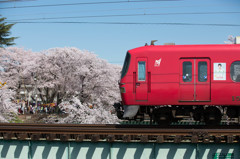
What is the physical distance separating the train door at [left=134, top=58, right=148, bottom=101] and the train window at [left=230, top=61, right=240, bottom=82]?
3.38m

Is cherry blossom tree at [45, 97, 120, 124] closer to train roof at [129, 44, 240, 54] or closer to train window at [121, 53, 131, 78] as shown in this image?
train window at [121, 53, 131, 78]

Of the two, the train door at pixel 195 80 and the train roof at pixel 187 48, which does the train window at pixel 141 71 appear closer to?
the train roof at pixel 187 48

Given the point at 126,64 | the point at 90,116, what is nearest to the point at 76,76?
the point at 90,116

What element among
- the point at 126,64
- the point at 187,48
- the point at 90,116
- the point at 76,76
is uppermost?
the point at 187,48

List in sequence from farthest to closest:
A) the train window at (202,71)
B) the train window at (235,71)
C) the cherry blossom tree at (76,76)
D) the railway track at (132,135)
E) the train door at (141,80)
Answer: the cherry blossom tree at (76,76) → the train door at (141,80) → the train window at (202,71) → the train window at (235,71) → the railway track at (132,135)

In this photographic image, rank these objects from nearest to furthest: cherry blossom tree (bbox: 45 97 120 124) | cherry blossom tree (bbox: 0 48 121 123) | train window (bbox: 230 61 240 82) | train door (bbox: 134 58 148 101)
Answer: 1. train window (bbox: 230 61 240 82)
2. train door (bbox: 134 58 148 101)
3. cherry blossom tree (bbox: 45 97 120 124)
4. cherry blossom tree (bbox: 0 48 121 123)

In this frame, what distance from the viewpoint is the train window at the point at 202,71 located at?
37.0ft

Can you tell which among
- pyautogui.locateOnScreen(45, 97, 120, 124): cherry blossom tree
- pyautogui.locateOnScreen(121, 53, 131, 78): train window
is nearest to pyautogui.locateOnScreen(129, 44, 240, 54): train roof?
pyautogui.locateOnScreen(121, 53, 131, 78): train window

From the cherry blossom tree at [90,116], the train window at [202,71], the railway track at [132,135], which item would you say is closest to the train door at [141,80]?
the railway track at [132,135]

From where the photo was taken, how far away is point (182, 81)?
446 inches

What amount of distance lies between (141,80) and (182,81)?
164 cm

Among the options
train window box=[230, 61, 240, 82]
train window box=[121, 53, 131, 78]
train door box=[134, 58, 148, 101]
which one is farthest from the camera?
train window box=[121, 53, 131, 78]

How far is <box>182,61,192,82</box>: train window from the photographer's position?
1134cm

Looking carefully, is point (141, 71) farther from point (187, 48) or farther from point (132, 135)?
point (132, 135)
